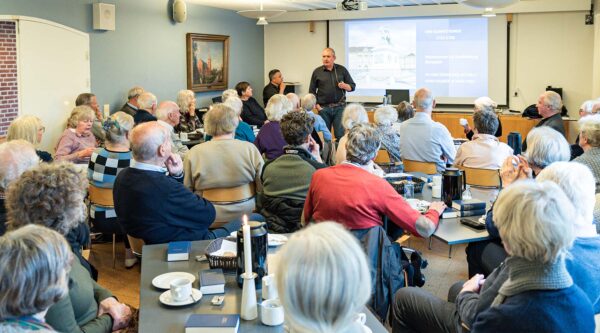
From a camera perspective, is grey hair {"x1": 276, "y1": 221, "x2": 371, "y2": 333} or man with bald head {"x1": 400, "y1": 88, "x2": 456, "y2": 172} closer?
grey hair {"x1": 276, "y1": 221, "x2": 371, "y2": 333}

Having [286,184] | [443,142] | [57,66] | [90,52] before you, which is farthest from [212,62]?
[286,184]

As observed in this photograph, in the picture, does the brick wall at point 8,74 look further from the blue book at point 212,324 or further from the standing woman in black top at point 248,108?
the blue book at point 212,324

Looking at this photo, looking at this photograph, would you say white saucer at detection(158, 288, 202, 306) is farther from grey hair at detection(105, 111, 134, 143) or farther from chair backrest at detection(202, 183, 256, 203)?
grey hair at detection(105, 111, 134, 143)

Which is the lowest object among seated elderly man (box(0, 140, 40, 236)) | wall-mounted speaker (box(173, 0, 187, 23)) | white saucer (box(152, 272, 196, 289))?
white saucer (box(152, 272, 196, 289))

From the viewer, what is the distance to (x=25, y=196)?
2430mm

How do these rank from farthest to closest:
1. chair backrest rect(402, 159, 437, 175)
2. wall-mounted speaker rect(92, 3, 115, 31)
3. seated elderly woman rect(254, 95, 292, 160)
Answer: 1. wall-mounted speaker rect(92, 3, 115, 31)
2. seated elderly woman rect(254, 95, 292, 160)
3. chair backrest rect(402, 159, 437, 175)

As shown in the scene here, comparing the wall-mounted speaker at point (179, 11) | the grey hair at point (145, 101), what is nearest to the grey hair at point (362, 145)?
the grey hair at point (145, 101)

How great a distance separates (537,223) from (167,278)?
5.04 feet

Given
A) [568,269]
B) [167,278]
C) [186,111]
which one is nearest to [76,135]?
[186,111]

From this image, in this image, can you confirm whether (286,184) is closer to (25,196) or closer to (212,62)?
(25,196)

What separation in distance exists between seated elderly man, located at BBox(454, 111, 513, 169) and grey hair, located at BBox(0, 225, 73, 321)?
3.61m

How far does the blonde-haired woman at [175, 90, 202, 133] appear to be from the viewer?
8055 mm

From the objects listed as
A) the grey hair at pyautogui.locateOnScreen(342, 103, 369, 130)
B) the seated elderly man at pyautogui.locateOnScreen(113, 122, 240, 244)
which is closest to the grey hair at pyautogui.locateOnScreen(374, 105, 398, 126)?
the grey hair at pyautogui.locateOnScreen(342, 103, 369, 130)

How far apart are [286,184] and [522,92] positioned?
26.8 feet
